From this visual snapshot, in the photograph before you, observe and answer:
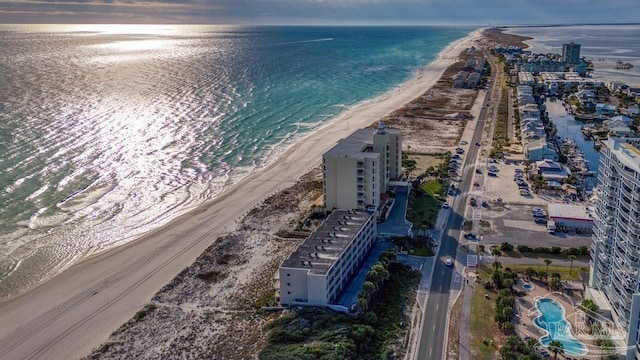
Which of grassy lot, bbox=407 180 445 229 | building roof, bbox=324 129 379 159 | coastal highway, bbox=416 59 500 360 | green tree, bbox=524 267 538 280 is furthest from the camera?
grassy lot, bbox=407 180 445 229

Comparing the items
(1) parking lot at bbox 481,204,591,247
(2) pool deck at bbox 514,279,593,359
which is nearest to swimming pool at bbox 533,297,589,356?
(2) pool deck at bbox 514,279,593,359

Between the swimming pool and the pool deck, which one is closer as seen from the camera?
the swimming pool

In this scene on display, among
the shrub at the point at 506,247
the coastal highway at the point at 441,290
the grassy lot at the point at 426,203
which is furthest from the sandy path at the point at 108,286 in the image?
the shrub at the point at 506,247

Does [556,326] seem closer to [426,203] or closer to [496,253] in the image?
[496,253]

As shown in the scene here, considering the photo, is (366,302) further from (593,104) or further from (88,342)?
(593,104)

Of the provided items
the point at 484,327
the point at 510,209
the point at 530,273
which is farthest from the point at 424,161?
the point at 484,327

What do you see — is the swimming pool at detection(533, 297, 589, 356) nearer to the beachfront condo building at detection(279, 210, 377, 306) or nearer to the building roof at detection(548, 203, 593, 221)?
the beachfront condo building at detection(279, 210, 377, 306)
